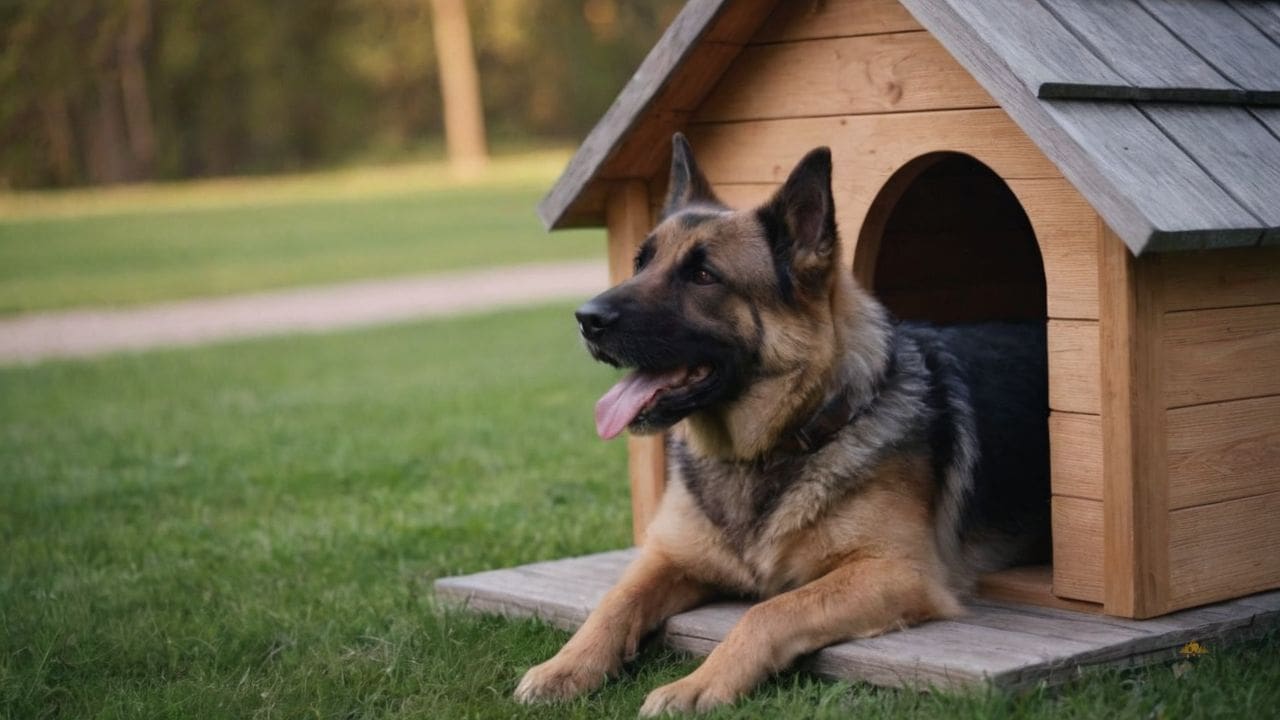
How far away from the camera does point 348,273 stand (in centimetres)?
2320

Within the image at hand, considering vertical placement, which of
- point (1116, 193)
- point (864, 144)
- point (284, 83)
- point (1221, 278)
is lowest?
point (1221, 278)

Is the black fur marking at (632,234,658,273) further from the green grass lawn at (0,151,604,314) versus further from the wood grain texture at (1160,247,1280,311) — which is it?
the green grass lawn at (0,151,604,314)

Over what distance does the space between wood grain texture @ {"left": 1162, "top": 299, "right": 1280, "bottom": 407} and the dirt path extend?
42.2 ft

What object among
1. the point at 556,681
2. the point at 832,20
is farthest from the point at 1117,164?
the point at 556,681

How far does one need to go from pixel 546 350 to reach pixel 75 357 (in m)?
4.88

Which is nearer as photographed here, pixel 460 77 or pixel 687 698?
pixel 687 698

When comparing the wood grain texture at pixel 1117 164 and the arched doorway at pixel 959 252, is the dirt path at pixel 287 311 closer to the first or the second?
the arched doorway at pixel 959 252

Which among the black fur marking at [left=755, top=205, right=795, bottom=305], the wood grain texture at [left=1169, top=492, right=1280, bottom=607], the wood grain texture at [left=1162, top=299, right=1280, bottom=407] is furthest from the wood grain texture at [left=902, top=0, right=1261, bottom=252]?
the wood grain texture at [left=1169, top=492, right=1280, bottom=607]

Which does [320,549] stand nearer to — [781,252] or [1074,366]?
[781,252]

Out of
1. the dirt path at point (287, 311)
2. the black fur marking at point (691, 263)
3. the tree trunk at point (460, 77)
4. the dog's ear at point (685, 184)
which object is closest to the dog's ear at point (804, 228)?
the black fur marking at point (691, 263)

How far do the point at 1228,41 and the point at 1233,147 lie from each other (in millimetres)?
667

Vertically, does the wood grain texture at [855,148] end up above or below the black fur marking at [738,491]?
above

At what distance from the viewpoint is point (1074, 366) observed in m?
4.38

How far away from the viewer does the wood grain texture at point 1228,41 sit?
4.68 meters
